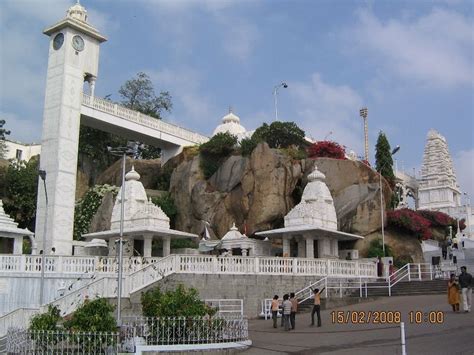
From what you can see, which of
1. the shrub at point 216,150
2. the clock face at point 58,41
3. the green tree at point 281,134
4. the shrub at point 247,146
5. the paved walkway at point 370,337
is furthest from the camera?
the green tree at point 281,134

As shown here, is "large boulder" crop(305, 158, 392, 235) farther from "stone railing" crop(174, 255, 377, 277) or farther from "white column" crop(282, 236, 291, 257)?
"stone railing" crop(174, 255, 377, 277)

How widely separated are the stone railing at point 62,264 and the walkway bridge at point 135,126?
70.1 ft

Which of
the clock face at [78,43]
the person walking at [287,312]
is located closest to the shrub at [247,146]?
the clock face at [78,43]

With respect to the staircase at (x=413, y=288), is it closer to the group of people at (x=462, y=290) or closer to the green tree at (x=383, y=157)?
the group of people at (x=462, y=290)

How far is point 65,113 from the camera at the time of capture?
4019 cm

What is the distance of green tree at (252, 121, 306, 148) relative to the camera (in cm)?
5031

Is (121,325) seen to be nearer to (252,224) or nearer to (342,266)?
(342,266)

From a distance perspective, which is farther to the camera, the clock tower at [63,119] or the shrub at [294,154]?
the shrub at [294,154]

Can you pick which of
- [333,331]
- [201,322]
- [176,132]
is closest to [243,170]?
[176,132]

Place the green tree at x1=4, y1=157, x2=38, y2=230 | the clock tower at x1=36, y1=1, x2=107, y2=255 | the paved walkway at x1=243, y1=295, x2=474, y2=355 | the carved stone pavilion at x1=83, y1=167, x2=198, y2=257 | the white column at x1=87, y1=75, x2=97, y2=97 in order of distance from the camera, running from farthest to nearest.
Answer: the green tree at x1=4, y1=157, x2=38, y2=230, the white column at x1=87, y1=75, x2=97, y2=97, the clock tower at x1=36, y1=1, x2=107, y2=255, the carved stone pavilion at x1=83, y1=167, x2=198, y2=257, the paved walkway at x1=243, y1=295, x2=474, y2=355

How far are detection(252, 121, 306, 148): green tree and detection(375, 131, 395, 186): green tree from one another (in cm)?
786

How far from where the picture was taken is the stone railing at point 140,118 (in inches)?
1815

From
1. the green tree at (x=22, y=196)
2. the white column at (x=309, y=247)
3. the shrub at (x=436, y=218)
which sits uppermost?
the green tree at (x=22, y=196)

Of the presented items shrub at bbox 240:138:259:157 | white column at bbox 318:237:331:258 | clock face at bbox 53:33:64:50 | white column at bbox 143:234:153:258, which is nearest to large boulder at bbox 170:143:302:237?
shrub at bbox 240:138:259:157
